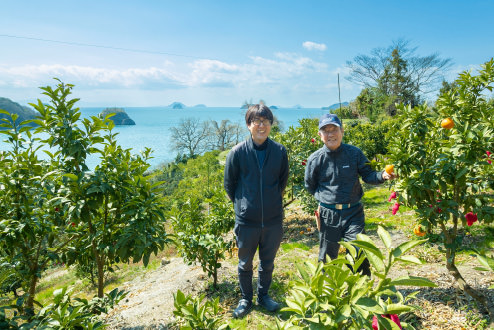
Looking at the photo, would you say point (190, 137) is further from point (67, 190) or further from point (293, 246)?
point (67, 190)

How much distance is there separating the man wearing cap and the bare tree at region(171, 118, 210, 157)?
1812 inches

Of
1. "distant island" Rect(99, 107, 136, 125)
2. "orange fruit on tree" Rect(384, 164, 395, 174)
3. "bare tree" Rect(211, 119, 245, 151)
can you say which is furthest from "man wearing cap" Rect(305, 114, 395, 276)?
"bare tree" Rect(211, 119, 245, 151)

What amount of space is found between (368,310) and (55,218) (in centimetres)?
271

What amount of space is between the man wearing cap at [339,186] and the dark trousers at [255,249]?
0.48 meters

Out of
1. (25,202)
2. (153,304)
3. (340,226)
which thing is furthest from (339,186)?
(25,202)

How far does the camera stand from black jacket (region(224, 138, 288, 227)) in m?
2.69

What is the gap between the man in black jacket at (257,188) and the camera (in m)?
2.68

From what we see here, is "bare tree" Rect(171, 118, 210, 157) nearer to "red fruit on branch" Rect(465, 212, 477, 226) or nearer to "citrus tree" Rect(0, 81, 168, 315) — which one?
"citrus tree" Rect(0, 81, 168, 315)

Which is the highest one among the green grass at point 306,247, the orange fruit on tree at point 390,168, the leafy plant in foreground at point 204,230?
the orange fruit on tree at point 390,168

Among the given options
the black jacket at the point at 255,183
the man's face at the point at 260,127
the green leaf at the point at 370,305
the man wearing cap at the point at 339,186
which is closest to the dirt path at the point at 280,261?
the man wearing cap at the point at 339,186

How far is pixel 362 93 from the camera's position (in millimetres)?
33125

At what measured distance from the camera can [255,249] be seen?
2852 millimetres

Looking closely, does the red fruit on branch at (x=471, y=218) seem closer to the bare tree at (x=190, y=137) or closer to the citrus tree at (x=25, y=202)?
the citrus tree at (x=25, y=202)

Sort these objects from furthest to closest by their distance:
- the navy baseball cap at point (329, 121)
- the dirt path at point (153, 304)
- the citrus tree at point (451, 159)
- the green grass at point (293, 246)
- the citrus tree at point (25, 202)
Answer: the green grass at point (293, 246), the dirt path at point (153, 304), the navy baseball cap at point (329, 121), the citrus tree at point (25, 202), the citrus tree at point (451, 159)
